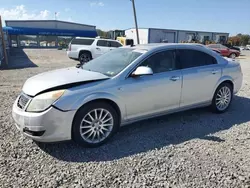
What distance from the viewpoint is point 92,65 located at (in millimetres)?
4398

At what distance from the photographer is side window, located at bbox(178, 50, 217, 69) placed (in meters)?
4.43

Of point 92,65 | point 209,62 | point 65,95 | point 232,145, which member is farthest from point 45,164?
point 209,62

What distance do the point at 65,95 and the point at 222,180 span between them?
2.33 meters

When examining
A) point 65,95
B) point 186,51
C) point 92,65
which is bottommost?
point 65,95

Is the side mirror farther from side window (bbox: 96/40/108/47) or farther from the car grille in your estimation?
side window (bbox: 96/40/108/47)

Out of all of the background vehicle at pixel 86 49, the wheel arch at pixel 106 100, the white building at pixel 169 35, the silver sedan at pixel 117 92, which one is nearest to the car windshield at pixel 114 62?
the silver sedan at pixel 117 92

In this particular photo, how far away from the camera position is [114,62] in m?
4.16

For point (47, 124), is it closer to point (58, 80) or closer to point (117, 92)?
point (58, 80)

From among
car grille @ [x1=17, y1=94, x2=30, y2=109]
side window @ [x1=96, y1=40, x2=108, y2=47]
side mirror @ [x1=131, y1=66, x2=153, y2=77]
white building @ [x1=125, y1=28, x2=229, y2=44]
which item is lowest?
car grille @ [x1=17, y1=94, x2=30, y2=109]

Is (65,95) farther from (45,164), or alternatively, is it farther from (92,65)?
(92,65)

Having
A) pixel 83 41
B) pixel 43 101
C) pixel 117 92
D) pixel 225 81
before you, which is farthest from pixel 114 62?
pixel 83 41

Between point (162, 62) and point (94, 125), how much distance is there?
173cm

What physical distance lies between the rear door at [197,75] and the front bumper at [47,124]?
229 centimetres

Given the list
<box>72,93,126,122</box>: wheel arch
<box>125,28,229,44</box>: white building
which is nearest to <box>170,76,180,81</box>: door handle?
<box>72,93,126,122</box>: wheel arch
